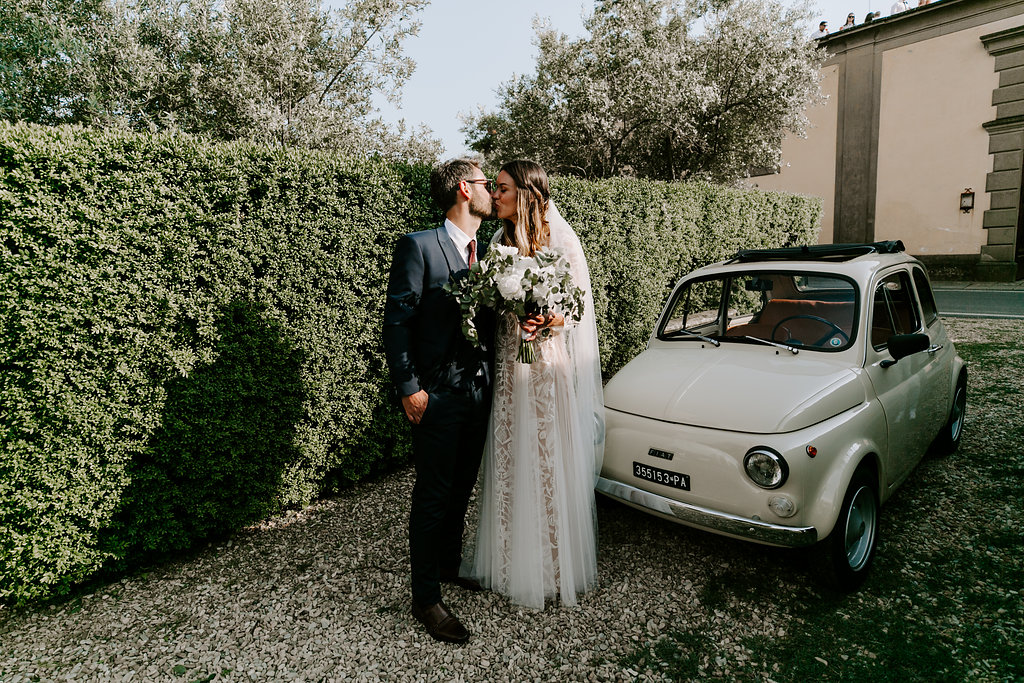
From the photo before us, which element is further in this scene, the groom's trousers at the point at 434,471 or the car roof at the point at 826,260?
the car roof at the point at 826,260

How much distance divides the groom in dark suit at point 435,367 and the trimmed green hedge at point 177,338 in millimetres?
1520

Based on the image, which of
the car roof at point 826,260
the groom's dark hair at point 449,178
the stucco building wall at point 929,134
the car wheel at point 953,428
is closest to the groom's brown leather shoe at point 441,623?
the groom's dark hair at point 449,178

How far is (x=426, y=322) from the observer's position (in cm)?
295

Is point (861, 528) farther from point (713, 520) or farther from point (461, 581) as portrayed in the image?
point (461, 581)

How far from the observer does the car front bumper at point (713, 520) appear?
299 centimetres

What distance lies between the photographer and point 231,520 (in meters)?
3.99

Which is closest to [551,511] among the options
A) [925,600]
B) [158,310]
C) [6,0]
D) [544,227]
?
[544,227]

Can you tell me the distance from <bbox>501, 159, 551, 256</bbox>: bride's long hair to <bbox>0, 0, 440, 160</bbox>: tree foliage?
10.4 m

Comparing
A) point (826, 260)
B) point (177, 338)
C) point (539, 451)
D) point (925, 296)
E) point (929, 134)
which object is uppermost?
point (929, 134)

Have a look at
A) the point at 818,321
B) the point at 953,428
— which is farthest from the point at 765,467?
the point at 953,428

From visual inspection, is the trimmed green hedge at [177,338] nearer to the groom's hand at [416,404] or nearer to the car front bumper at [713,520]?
the groom's hand at [416,404]

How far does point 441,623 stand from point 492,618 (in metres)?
0.33

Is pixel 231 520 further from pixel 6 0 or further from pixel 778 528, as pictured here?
pixel 6 0

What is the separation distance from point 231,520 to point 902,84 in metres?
23.5
